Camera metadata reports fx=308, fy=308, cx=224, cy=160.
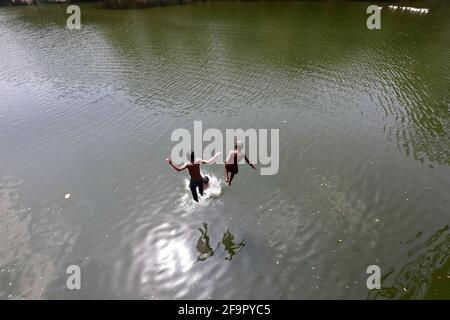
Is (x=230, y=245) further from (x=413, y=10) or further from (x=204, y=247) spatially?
(x=413, y=10)

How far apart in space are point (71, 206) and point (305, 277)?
8165 mm

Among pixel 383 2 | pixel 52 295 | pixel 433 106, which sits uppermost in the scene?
pixel 383 2

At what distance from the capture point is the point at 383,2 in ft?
129

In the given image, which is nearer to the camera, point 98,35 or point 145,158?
point 145,158

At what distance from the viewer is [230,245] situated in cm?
921

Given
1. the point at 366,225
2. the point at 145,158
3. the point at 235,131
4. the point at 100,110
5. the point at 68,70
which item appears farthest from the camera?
the point at 68,70

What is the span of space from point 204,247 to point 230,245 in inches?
30.7

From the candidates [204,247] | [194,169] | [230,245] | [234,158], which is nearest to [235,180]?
[234,158]

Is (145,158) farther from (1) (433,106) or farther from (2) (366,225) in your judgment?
(1) (433,106)

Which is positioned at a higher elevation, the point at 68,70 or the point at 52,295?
the point at 68,70

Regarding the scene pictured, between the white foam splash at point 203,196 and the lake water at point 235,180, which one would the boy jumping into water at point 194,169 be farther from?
the lake water at point 235,180

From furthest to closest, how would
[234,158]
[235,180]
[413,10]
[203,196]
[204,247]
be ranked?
[413,10] → [235,180] → [203,196] → [234,158] → [204,247]

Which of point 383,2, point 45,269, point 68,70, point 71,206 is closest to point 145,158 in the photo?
point 71,206

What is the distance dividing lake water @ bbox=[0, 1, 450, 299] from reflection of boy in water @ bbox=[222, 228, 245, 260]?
47mm
